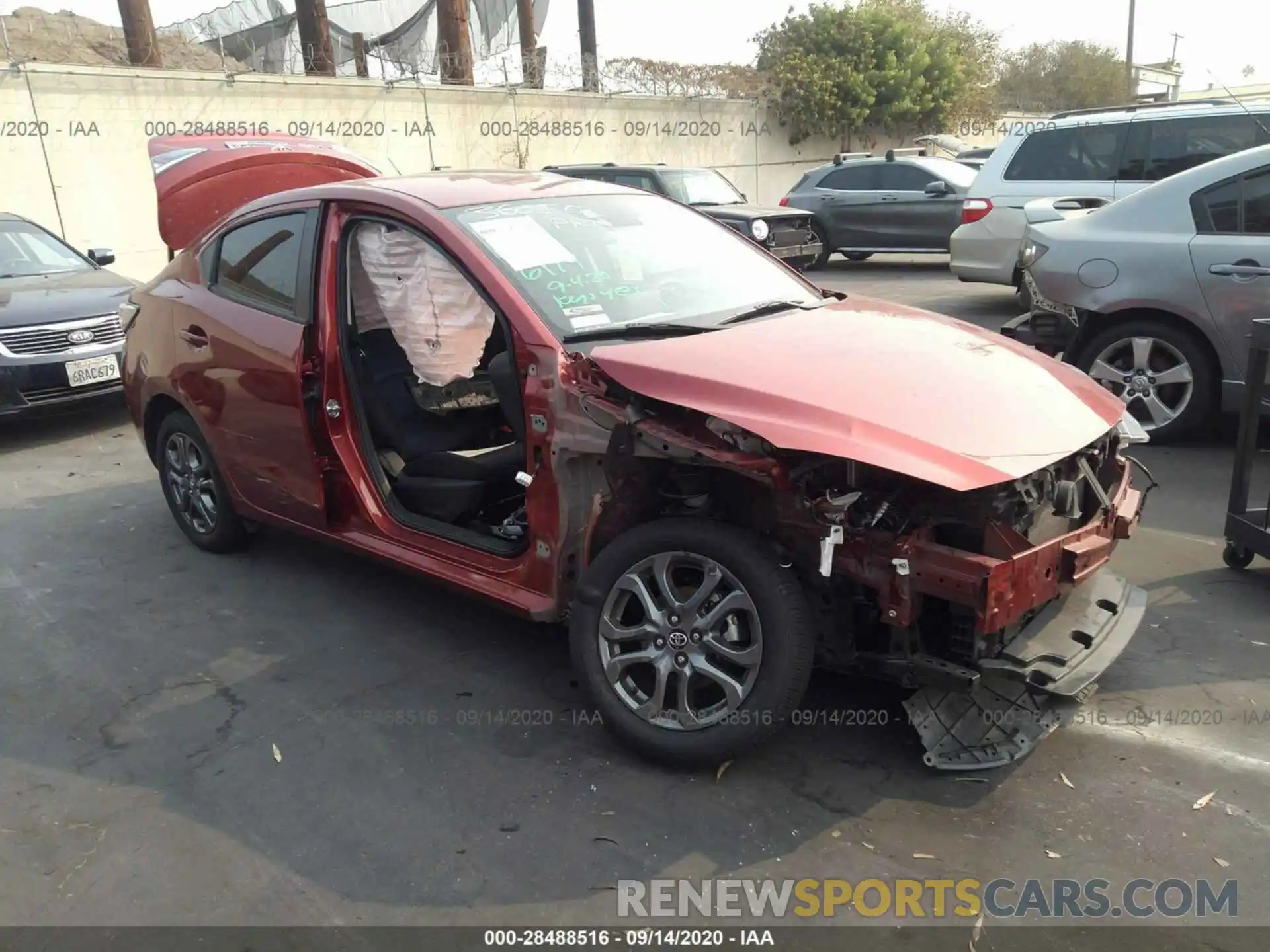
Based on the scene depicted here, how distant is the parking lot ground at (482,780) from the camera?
2738 millimetres

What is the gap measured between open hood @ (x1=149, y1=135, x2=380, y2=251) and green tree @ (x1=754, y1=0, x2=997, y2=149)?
56.6 ft

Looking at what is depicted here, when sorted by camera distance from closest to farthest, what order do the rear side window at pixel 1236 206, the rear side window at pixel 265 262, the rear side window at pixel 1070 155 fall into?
the rear side window at pixel 265 262, the rear side window at pixel 1236 206, the rear side window at pixel 1070 155

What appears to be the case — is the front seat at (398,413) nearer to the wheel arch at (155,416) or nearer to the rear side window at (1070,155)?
the wheel arch at (155,416)

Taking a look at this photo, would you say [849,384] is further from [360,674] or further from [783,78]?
[783,78]

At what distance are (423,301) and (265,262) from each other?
831mm

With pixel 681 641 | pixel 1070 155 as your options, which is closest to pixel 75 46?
pixel 1070 155

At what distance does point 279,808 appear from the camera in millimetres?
3121

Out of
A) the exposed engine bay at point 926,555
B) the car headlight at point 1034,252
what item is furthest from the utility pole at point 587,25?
the exposed engine bay at point 926,555

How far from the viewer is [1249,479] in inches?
170

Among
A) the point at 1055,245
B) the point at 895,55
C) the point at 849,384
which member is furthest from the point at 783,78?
the point at 849,384

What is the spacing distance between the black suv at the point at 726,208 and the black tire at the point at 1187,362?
7067mm

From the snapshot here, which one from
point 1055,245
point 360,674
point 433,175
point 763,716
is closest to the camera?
point 763,716

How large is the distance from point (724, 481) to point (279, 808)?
1674mm

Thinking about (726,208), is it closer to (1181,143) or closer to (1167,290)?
(1181,143)
